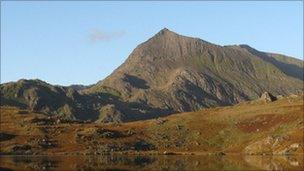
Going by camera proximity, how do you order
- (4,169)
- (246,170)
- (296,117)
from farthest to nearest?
(296,117)
(4,169)
(246,170)

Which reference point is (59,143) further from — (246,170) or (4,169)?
(246,170)

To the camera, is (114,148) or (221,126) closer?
(114,148)

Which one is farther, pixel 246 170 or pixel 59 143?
pixel 59 143

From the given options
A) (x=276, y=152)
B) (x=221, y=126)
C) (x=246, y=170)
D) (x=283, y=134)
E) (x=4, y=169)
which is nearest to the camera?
(x=246, y=170)

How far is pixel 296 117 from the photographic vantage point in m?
184

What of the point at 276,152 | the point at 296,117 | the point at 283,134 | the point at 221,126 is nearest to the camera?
the point at 276,152

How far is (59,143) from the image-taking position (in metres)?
194

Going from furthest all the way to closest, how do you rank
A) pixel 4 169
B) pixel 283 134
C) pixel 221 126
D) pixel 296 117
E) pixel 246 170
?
pixel 221 126 < pixel 296 117 < pixel 283 134 < pixel 4 169 < pixel 246 170

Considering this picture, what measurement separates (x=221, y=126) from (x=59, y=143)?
5445 centimetres

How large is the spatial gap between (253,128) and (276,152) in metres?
30.2

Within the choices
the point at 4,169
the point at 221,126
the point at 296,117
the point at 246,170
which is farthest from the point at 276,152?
the point at 4,169

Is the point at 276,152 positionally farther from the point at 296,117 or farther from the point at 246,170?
the point at 246,170

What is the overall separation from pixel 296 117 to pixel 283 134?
14.8 m

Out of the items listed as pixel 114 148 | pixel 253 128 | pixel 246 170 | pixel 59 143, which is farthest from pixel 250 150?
pixel 246 170
